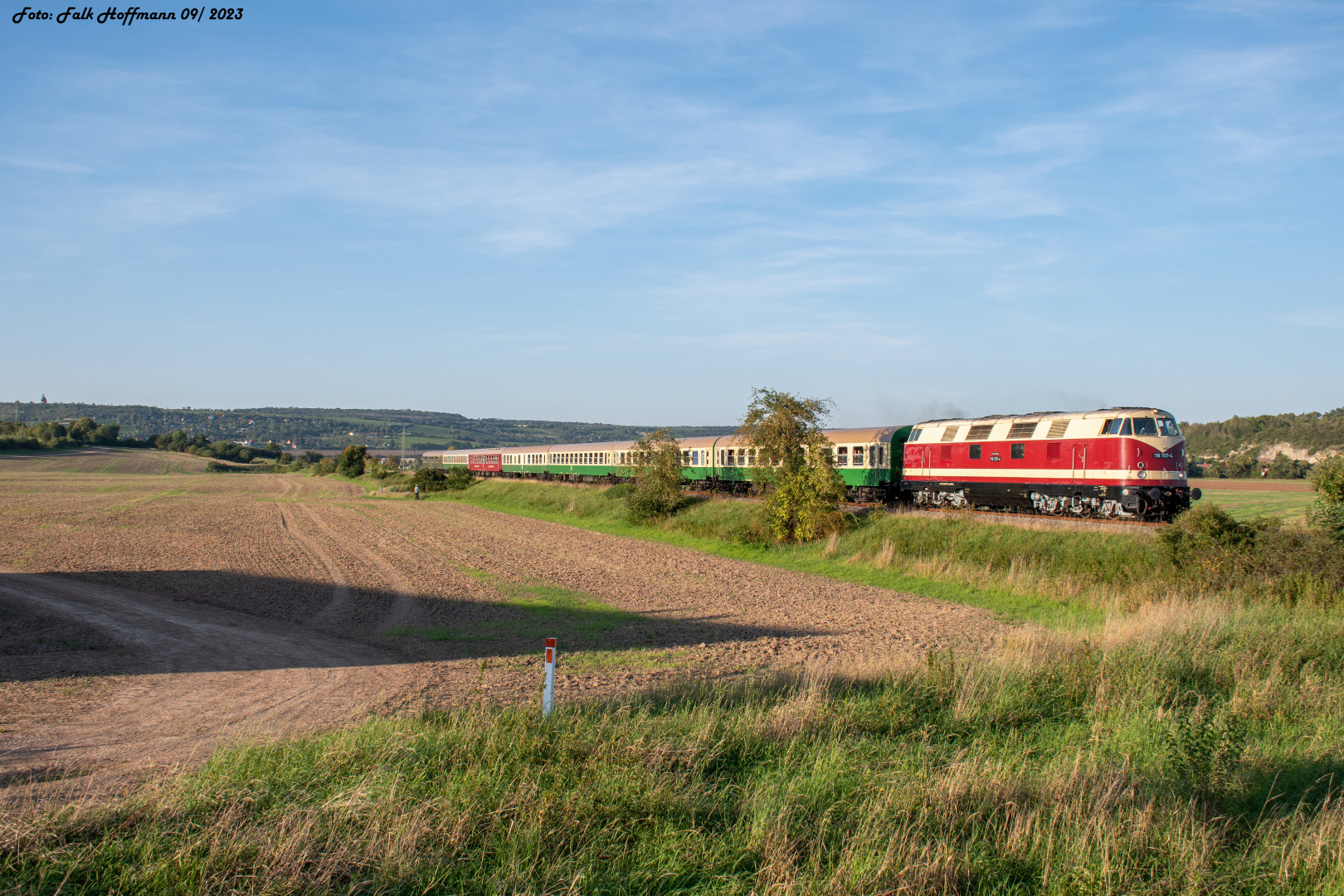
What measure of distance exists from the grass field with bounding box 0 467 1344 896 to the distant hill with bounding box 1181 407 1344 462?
67341 mm

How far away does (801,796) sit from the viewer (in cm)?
626

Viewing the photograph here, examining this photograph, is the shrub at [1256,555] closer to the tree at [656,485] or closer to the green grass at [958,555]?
the green grass at [958,555]

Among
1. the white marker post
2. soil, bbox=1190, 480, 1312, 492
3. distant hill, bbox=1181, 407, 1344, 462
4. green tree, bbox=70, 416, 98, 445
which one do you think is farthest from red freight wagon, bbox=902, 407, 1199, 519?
green tree, bbox=70, 416, 98, 445

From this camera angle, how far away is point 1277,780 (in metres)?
7.13

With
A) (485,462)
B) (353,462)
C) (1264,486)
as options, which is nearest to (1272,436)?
(1264,486)

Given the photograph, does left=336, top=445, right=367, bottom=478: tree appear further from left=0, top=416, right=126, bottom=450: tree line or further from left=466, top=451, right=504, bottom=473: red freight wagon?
left=0, top=416, right=126, bottom=450: tree line

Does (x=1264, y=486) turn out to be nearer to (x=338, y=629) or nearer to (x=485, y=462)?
(x=338, y=629)

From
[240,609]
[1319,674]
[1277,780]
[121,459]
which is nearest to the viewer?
[1277,780]

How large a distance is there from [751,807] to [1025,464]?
912 inches

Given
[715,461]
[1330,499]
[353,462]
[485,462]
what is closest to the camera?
[1330,499]

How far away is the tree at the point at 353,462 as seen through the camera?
356ft

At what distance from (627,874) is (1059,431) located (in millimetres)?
23592

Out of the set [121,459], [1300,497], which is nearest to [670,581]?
[1300,497]

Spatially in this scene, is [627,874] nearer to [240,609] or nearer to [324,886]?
[324,886]
